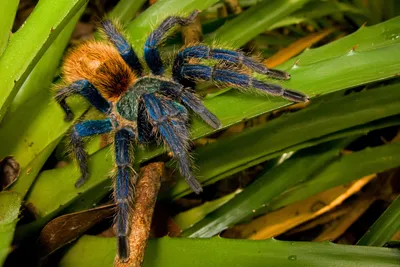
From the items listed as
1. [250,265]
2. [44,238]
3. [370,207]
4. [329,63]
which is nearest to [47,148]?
[44,238]

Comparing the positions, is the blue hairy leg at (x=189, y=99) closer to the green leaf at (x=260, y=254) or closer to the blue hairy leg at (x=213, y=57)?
the blue hairy leg at (x=213, y=57)

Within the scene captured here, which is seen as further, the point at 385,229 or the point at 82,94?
the point at 82,94

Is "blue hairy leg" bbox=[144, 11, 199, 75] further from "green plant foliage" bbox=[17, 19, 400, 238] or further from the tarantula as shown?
"green plant foliage" bbox=[17, 19, 400, 238]

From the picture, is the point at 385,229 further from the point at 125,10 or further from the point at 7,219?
the point at 125,10

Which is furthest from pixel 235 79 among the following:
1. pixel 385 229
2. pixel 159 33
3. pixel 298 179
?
pixel 385 229

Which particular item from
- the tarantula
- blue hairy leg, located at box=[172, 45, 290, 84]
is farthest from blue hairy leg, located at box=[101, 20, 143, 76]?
blue hairy leg, located at box=[172, 45, 290, 84]
